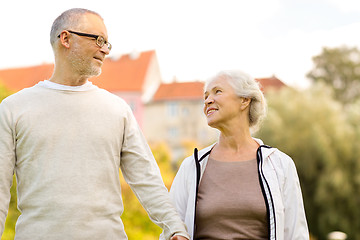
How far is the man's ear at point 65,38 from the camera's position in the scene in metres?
2.67

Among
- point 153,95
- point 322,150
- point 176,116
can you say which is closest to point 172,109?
point 176,116

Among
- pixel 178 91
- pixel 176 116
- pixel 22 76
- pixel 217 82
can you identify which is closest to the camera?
pixel 217 82

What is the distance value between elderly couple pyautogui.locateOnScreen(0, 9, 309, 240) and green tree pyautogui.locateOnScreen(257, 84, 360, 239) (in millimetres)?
13006

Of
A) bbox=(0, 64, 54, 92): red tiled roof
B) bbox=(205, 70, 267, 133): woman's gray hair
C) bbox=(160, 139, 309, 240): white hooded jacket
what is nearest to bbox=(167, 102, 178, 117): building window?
bbox=(0, 64, 54, 92): red tiled roof

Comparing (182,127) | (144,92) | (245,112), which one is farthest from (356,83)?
(245,112)

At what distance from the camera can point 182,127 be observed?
2884 cm

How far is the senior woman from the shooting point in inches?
110

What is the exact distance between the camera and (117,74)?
32.8m

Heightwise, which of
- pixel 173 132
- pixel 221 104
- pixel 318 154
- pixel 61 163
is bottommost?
pixel 173 132

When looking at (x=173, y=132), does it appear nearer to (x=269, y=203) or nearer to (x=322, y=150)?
(x=322, y=150)

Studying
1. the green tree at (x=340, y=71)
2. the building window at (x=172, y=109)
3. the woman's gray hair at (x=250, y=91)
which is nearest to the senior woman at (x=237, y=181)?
the woman's gray hair at (x=250, y=91)

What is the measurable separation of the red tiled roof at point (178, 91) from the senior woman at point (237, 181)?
84.2 feet

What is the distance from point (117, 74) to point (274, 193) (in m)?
30.4

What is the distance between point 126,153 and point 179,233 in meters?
0.50
